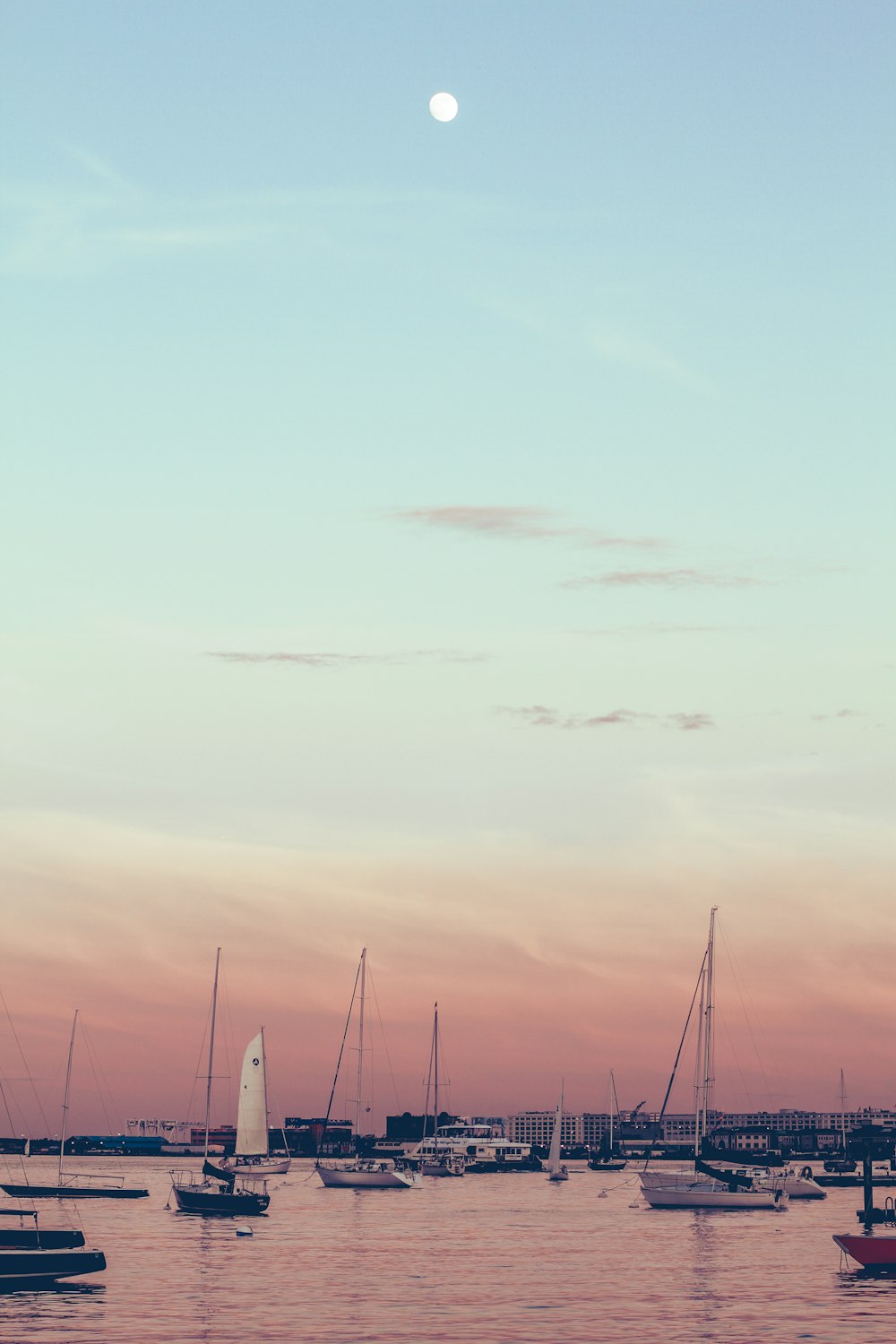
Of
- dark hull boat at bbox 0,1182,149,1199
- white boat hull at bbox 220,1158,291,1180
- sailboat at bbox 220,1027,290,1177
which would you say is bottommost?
dark hull boat at bbox 0,1182,149,1199

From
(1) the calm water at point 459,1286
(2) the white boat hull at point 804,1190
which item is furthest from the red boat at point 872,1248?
(2) the white boat hull at point 804,1190

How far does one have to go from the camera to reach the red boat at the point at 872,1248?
3442 inches

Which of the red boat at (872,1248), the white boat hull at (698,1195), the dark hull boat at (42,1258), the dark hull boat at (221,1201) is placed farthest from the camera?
the white boat hull at (698,1195)

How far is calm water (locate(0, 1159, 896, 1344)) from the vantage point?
6644 cm

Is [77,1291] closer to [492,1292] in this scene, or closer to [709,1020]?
[492,1292]

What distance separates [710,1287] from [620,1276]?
7448mm

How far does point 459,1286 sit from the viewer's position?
275 feet

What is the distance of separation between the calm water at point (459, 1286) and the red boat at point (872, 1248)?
122 centimetres

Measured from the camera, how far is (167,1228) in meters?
128

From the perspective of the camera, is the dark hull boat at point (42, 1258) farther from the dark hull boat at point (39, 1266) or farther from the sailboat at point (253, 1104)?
the sailboat at point (253, 1104)

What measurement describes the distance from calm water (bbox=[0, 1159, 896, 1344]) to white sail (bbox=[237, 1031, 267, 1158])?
19096 millimetres

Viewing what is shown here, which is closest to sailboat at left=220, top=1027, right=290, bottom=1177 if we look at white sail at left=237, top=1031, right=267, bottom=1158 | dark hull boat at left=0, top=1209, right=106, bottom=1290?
white sail at left=237, top=1031, right=267, bottom=1158

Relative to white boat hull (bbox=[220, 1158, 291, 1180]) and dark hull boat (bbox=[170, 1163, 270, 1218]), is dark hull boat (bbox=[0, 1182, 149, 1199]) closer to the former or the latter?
white boat hull (bbox=[220, 1158, 291, 1180])

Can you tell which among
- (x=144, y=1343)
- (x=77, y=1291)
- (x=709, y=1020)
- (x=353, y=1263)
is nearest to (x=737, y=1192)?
(x=709, y=1020)
